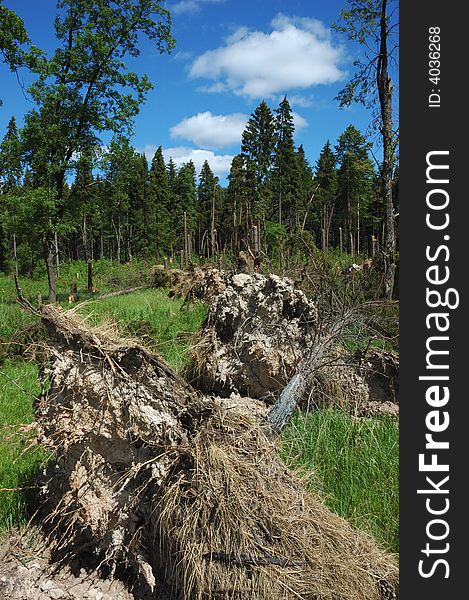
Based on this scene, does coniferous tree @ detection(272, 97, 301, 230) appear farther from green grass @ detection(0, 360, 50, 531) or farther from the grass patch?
green grass @ detection(0, 360, 50, 531)

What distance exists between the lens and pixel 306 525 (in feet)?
10.2

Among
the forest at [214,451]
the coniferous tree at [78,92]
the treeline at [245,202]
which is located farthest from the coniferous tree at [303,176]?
the forest at [214,451]

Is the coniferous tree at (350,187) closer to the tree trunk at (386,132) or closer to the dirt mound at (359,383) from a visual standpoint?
the tree trunk at (386,132)

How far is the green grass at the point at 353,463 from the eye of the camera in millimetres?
3764

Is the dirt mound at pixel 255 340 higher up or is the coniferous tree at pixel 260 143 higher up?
the coniferous tree at pixel 260 143

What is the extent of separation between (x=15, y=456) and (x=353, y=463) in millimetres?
2896

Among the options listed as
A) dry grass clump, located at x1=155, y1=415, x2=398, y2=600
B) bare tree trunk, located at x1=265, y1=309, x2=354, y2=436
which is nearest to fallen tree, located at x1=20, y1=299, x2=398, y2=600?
dry grass clump, located at x1=155, y1=415, x2=398, y2=600

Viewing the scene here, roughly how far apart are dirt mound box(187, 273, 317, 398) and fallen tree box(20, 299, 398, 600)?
2.34 m

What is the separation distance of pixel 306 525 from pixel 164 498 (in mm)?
865

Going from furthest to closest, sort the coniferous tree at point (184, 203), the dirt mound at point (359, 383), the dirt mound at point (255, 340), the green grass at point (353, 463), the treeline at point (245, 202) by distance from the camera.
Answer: the coniferous tree at point (184, 203)
the treeline at point (245, 202)
the dirt mound at point (255, 340)
the dirt mound at point (359, 383)
the green grass at point (353, 463)

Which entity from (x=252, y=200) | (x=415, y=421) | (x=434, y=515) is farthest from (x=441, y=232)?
(x=252, y=200)

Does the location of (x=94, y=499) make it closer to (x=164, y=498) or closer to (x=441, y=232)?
(x=164, y=498)

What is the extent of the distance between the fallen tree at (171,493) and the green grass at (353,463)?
0.38 meters

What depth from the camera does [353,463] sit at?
171 inches
